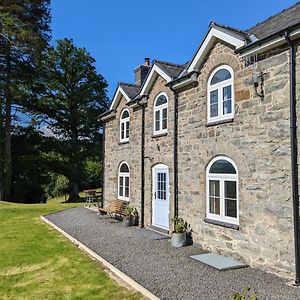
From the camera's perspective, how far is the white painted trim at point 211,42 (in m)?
9.16

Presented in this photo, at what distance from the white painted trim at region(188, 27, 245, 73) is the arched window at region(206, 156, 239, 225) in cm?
346

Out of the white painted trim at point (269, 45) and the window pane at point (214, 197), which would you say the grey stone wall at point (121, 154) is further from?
the white painted trim at point (269, 45)

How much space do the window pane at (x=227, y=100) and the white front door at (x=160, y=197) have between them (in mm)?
3982

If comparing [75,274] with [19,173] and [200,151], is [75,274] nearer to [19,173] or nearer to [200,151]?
[200,151]

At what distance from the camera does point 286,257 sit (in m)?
7.47

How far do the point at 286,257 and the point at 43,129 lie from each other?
Answer: 28911 millimetres

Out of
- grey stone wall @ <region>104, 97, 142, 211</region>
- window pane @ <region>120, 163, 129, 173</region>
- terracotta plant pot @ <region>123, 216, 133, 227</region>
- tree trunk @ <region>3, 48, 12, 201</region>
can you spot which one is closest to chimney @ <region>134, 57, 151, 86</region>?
grey stone wall @ <region>104, 97, 142, 211</region>

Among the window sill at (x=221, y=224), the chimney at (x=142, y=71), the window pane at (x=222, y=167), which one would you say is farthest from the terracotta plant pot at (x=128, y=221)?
the chimney at (x=142, y=71)

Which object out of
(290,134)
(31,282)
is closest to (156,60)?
(290,134)

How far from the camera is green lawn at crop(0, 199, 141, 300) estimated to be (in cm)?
680

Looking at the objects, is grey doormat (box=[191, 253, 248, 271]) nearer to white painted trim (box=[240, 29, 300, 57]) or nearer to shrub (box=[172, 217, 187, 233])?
shrub (box=[172, 217, 187, 233])

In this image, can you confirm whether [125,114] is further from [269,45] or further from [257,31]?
[269,45]

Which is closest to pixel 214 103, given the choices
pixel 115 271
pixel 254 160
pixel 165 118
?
pixel 254 160

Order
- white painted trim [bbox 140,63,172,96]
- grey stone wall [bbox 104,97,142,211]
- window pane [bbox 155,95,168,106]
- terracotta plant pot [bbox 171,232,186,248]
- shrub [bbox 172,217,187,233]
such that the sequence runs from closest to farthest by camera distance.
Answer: terracotta plant pot [bbox 171,232,186,248], shrub [bbox 172,217,187,233], white painted trim [bbox 140,63,172,96], window pane [bbox 155,95,168,106], grey stone wall [bbox 104,97,142,211]
